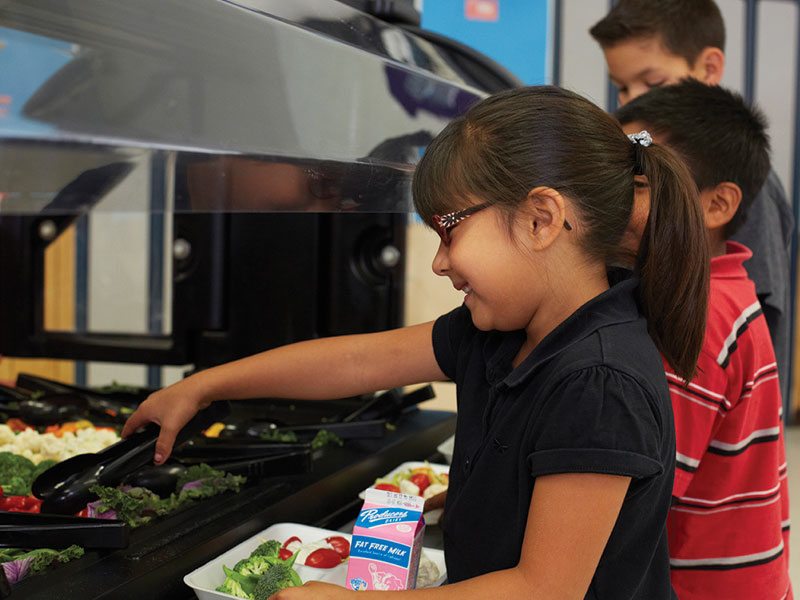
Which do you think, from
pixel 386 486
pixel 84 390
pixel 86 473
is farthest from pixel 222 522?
pixel 84 390

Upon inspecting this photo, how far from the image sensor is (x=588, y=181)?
0.93 metres

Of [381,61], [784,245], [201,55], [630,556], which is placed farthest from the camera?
[784,245]

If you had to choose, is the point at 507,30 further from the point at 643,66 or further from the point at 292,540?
the point at 292,540

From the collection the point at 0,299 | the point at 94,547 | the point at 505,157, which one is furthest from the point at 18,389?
the point at 505,157

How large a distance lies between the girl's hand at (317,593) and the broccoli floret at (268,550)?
0.68 ft

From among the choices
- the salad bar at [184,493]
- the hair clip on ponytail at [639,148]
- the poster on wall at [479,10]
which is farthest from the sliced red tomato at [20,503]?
the poster on wall at [479,10]

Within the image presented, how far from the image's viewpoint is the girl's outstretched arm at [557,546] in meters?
0.85

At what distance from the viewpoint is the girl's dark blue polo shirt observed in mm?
854

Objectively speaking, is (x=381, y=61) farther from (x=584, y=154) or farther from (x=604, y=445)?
(x=604, y=445)

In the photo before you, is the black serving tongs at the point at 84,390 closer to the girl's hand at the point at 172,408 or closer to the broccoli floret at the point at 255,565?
the girl's hand at the point at 172,408

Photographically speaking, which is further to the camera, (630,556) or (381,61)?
(381,61)

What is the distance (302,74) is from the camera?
110cm

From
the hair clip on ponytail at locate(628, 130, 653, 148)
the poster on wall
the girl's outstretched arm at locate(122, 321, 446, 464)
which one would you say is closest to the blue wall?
the poster on wall

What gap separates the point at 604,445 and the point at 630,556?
0.56 feet
